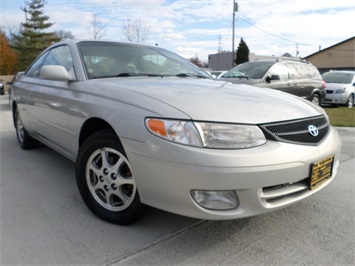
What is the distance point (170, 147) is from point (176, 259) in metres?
0.75

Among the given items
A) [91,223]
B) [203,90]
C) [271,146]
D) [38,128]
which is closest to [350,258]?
[271,146]

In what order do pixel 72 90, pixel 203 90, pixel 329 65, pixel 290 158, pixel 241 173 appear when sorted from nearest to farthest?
pixel 241 173 < pixel 290 158 < pixel 203 90 < pixel 72 90 < pixel 329 65

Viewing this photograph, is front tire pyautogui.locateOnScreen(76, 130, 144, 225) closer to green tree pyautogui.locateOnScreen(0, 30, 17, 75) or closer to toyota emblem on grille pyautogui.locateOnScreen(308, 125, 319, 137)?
toyota emblem on grille pyautogui.locateOnScreen(308, 125, 319, 137)

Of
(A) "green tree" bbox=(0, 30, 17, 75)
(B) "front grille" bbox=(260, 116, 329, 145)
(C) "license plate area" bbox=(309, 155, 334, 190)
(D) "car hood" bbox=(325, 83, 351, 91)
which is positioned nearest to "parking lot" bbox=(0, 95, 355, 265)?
(C) "license plate area" bbox=(309, 155, 334, 190)

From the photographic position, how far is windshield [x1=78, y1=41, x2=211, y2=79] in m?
3.14

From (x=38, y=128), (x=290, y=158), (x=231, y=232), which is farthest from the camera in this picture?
(x=38, y=128)

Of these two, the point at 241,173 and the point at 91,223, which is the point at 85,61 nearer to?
the point at 91,223

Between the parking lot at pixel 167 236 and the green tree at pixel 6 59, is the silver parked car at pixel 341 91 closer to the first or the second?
the parking lot at pixel 167 236

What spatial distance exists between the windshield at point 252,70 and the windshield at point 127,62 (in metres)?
4.14

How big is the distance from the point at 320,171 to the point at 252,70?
5.96 m

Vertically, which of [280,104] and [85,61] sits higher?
[85,61]

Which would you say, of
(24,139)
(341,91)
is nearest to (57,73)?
(24,139)

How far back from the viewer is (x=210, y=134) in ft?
6.68

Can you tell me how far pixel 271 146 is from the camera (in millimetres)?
2086
